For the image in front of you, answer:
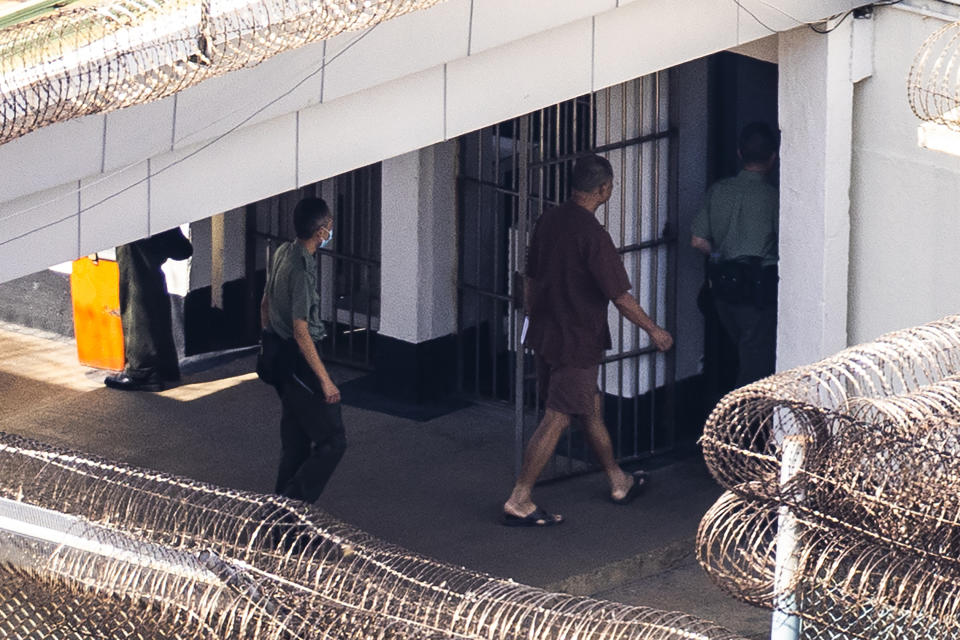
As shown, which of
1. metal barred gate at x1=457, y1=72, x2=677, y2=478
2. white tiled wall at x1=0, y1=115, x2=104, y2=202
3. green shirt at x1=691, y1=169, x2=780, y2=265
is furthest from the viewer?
metal barred gate at x1=457, y1=72, x2=677, y2=478

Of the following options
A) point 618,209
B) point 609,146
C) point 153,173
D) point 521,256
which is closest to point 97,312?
point 521,256

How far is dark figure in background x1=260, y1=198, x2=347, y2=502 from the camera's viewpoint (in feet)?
24.5

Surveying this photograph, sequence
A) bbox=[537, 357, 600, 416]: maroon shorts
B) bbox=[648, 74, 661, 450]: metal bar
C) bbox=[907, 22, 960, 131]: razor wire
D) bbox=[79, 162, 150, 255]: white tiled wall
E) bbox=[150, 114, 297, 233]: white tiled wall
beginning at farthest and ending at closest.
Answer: bbox=[648, 74, 661, 450]: metal bar, bbox=[537, 357, 600, 416]: maroon shorts, bbox=[907, 22, 960, 131]: razor wire, bbox=[150, 114, 297, 233]: white tiled wall, bbox=[79, 162, 150, 255]: white tiled wall

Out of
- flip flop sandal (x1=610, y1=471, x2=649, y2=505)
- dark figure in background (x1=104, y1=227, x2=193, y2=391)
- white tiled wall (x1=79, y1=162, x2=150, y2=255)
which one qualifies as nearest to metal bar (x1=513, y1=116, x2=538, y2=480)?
flip flop sandal (x1=610, y1=471, x2=649, y2=505)

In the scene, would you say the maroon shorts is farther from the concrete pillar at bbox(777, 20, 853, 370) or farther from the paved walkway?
the concrete pillar at bbox(777, 20, 853, 370)

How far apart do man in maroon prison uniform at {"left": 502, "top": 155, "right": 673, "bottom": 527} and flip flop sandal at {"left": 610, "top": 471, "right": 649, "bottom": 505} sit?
0.90ft

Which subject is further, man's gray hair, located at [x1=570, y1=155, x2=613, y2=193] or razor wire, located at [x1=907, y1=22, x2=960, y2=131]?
man's gray hair, located at [x1=570, y1=155, x2=613, y2=193]

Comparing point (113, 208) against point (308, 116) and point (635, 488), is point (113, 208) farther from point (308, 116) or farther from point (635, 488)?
point (635, 488)

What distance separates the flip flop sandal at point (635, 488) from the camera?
8289 millimetres

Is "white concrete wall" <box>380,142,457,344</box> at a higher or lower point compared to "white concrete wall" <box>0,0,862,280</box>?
lower

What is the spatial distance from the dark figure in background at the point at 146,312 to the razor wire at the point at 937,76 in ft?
14.5

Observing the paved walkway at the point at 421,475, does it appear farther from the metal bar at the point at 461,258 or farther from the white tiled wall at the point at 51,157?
the white tiled wall at the point at 51,157

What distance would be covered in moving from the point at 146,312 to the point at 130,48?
5409 mm

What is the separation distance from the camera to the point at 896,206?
7.69 metres
